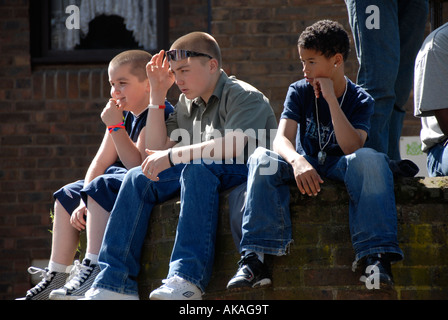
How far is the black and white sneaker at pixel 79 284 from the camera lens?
11.7ft

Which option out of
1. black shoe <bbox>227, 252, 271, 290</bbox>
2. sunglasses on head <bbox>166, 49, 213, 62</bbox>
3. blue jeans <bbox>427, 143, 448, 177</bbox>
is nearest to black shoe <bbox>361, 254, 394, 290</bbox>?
black shoe <bbox>227, 252, 271, 290</bbox>

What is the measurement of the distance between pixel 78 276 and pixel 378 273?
1.50 m

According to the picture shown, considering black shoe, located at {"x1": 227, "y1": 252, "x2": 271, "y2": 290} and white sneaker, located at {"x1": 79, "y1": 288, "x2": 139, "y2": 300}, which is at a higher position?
black shoe, located at {"x1": 227, "y1": 252, "x2": 271, "y2": 290}

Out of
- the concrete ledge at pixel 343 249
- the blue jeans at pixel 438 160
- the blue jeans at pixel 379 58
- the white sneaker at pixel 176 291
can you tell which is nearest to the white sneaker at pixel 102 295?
the white sneaker at pixel 176 291

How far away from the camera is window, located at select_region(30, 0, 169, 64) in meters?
6.72

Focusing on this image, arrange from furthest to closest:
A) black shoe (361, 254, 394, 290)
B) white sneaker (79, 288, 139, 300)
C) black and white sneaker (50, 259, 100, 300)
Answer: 1. black and white sneaker (50, 259, 100, 300)
2. white sneaker (79, 288, 139, 300)
3. black shoe (361, 254, 394, 290)

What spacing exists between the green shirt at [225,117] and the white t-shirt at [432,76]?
80cm

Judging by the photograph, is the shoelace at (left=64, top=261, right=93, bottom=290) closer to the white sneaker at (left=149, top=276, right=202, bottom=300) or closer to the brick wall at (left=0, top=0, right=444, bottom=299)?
the white sneaker at (left=149, top=276, right=202, bottom=300)

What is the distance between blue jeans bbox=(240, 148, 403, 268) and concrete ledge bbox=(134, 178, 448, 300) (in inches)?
4.3

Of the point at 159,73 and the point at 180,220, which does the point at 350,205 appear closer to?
the point at 180,220

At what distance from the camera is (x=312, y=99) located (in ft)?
12.1

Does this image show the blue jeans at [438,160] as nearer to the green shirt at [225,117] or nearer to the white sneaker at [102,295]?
the green shirt at [225,117]

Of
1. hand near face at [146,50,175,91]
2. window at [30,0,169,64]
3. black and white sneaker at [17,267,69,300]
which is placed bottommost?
black and white sneaker at [17,267,69,300]
